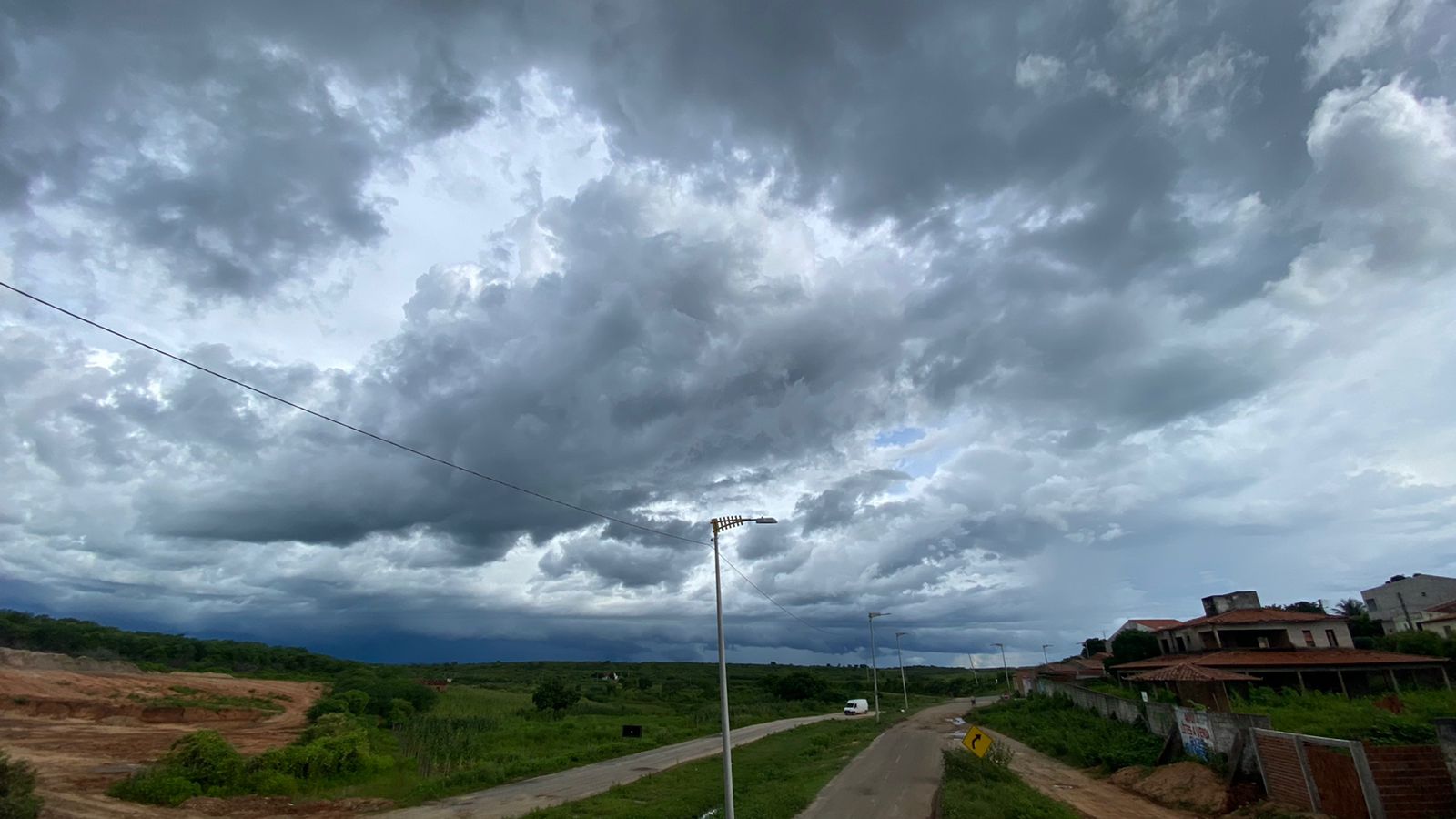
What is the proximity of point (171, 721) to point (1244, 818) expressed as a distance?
72741 mm

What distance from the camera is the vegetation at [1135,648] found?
75500 millimetres

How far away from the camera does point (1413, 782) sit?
63.0 ft

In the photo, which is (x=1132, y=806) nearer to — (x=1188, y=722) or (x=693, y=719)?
(x=1188, y=722)

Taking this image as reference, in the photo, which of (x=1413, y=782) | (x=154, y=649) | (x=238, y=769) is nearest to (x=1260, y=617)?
(x=1413, y=782)

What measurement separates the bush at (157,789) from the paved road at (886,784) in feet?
85.6

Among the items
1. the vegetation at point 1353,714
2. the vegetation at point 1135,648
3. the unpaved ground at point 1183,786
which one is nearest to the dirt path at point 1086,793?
the unpaved ground at point 1183,786

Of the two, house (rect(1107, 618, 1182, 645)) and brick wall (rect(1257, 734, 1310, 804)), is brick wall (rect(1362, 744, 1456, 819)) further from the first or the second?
house (rect(1107, 618, 1182, 645))

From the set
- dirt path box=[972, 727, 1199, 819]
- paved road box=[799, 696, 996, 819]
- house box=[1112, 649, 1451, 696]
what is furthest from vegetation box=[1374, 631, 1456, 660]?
paved road box=[799, 696, 996, 819]

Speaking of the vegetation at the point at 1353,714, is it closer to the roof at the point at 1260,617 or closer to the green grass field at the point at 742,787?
the roof at the point at 1260,617

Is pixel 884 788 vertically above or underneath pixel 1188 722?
underneath

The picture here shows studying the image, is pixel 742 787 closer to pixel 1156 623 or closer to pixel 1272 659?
pixel 1272 659

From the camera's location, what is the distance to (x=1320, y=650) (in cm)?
5122

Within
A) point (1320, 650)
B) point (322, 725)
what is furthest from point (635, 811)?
point (1320, 650)

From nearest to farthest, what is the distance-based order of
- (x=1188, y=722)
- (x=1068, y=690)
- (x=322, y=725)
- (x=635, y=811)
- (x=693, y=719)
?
(x=635, y=811)
(x=1188, y=722)
(x=322, y=725)
(x=1068, y=690)
(x=693, y=719)
